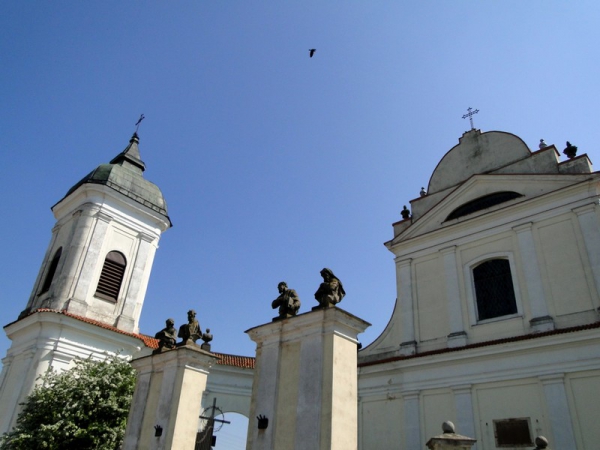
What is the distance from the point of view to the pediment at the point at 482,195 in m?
15.6

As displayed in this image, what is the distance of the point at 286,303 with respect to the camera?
8211mm

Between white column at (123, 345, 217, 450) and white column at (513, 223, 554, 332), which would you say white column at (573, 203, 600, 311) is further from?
white column at (123, 345, 217, 450)

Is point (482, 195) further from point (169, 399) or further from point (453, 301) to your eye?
point (169, 399)

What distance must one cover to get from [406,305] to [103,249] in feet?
41.7

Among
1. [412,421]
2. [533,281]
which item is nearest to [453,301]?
[533,281]

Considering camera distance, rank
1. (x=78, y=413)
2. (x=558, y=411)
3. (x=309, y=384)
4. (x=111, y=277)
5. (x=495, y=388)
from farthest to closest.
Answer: (x=111, y=277)
(x=495, y=388)
(x=78, y=413)
(x=558, y=411)
(x=309, y=384)

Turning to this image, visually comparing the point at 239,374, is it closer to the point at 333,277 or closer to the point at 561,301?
the point at 561,301

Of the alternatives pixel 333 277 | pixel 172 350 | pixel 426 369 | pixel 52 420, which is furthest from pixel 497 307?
pixel 52 420

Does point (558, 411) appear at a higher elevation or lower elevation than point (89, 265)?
lower

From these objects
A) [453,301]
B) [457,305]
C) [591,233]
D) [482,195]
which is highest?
[482,195]

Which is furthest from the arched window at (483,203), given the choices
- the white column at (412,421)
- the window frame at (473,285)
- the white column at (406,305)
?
the white column at (412,421)

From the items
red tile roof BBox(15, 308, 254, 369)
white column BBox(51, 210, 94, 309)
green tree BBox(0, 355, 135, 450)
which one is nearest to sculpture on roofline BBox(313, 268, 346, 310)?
green tree BBox(0, 355, 135, 450)

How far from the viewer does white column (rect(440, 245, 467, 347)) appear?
49.9 feet

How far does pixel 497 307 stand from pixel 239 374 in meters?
11.9
